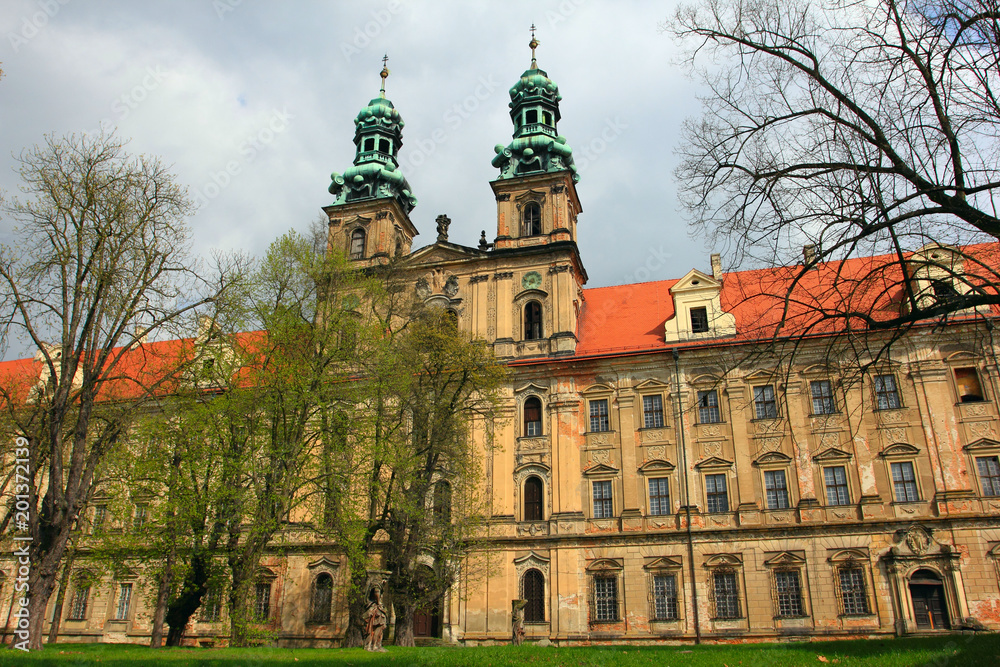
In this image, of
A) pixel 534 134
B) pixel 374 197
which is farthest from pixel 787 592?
pixel 374 197

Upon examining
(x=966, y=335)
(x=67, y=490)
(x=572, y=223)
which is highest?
(x=572, y=223)

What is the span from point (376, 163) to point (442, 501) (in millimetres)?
16733

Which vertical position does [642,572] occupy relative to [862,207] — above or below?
below

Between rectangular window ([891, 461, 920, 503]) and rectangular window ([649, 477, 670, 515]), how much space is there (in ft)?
23.1

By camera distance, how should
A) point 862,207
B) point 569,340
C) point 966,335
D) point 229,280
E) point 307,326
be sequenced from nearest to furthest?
point 862,207 < point 229,280 < point 307,326 < point 966,335 < point 569,340

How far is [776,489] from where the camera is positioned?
2459 cm

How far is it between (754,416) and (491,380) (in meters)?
9.55

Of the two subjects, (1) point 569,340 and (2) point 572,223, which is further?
(2) point 572,223

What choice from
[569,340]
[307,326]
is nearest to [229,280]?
[307,326]

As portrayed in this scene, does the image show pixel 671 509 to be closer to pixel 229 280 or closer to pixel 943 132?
pixel 229 280

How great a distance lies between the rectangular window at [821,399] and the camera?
25234 mm

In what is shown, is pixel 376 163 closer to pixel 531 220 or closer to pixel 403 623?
pixel 531 220

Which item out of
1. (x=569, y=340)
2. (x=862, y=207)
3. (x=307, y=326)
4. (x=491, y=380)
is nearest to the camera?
(x=862, y=207)

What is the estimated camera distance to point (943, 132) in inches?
352
